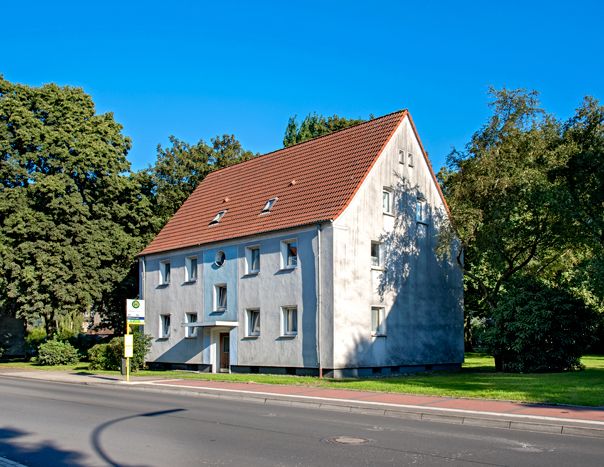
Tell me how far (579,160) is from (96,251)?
2818cm

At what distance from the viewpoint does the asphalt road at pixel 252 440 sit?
390 inches

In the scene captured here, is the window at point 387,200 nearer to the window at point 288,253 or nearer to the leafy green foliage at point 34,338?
the window at point 288,253

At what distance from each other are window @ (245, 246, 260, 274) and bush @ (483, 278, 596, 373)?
10.8 metres

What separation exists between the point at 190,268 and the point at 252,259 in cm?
536

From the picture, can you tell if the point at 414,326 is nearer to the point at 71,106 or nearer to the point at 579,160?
the point at 579,160

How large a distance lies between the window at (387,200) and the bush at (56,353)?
74.9 ft

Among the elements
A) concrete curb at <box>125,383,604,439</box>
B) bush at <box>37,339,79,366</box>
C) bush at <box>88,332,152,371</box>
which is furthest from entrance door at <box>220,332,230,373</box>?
bush at <box>37,339,79,366</box>

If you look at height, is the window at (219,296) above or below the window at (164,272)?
below

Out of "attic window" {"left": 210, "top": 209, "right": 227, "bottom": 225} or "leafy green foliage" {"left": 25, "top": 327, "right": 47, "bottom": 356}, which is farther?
"leafy green foliage" {"left": 25, "top": 327, "right": 47, "bottom": 356}

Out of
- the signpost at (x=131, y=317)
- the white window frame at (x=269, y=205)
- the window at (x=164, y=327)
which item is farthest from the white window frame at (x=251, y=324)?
the window at (x=164, y=327)

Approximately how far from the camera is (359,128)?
33.7m

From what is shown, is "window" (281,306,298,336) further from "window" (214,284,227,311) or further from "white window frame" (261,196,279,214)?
"white window frame" (261,196,279,214)

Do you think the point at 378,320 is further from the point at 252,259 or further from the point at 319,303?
the point at 252,259

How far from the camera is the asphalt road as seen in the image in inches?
390
